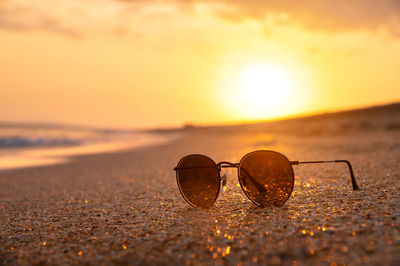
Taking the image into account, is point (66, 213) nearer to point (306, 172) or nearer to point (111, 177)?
point (111, 177)

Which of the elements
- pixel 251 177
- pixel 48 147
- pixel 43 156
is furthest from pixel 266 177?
pixel 48 147

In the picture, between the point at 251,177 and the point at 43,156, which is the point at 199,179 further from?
the point at 43,156

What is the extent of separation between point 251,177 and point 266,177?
0.21 metres

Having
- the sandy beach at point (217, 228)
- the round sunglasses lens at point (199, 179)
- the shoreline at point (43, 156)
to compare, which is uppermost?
the round sunglasses lens at point (199, 179)

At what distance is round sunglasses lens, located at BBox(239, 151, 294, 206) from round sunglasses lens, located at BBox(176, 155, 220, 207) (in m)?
0.36

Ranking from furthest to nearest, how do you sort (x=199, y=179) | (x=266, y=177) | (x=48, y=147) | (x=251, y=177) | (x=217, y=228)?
(x=48, y=147)
(x=199, y=179)
(x=251, y=177)
(x=266, y=177)
(x=217, y=228)

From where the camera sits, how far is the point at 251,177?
11.6 ft

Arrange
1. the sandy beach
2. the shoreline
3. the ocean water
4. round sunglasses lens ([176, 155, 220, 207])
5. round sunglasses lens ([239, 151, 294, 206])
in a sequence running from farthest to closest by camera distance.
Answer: the ocean water → the shoreline → round sunglasses lens ([176, 155, 220, 207]) → round sunglasses lens ([239, 151, 294, 206]) → the sandy beach

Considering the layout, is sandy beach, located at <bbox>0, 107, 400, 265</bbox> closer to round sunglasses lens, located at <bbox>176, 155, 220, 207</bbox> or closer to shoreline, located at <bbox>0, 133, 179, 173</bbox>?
round sunglasses lens, located at <bbox>176, 155, 220, 207</bbox>

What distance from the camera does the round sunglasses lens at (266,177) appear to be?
3.41 meters

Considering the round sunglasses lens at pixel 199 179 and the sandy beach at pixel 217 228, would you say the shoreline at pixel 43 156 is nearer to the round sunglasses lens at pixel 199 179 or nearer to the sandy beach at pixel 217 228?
the sandy beach at pixel 217 228

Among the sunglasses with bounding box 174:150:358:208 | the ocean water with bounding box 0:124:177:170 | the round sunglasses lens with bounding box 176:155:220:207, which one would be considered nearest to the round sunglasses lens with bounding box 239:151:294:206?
the sunglasses with bounding box 174:150:358:208

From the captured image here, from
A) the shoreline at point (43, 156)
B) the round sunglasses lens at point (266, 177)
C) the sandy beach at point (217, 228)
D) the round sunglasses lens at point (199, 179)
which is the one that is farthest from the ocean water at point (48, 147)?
the round sunglasses lens at point (266, 177)

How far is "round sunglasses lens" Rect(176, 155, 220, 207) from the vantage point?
11.7ft
